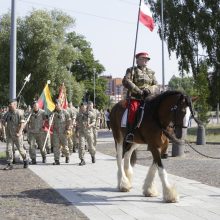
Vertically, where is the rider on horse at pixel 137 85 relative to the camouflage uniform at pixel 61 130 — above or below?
above

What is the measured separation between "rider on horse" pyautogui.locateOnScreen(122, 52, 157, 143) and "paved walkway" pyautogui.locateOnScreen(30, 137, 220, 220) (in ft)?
4.07

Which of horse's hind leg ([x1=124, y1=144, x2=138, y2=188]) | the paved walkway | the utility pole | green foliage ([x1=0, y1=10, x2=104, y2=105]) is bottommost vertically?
the paved walkway

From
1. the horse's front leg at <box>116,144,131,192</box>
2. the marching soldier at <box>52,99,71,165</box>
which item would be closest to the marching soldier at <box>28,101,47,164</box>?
the marching soldier at <box>52,99,71,165</box>

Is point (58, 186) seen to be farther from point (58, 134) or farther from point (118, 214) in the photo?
point (58, 134)

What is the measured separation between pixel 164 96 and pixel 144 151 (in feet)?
37.2

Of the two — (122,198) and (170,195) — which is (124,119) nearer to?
(122,198)

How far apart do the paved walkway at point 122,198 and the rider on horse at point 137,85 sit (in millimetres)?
1240

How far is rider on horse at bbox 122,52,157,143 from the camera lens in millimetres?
9398

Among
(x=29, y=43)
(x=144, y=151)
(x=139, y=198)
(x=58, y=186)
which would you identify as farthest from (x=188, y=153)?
(x=29, y=43)

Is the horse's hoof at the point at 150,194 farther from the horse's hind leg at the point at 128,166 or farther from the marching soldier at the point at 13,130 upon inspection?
the marching soldier at the point at 13,130

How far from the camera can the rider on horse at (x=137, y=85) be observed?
30.8ft

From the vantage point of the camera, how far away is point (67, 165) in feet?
50.4

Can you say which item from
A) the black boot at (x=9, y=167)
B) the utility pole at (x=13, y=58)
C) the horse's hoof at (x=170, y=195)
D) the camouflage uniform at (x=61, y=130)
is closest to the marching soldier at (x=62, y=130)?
the camouflage uniform at (x=61, y=130)

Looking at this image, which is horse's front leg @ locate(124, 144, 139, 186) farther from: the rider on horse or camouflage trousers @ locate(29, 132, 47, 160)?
camouflage trousers @ locate(29, 132, 47, 160)
